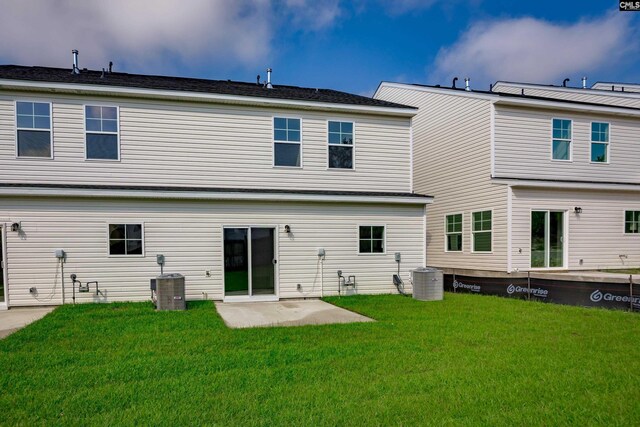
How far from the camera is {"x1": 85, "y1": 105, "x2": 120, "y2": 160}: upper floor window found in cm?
994

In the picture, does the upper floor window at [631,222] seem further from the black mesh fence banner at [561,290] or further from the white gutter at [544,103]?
the black mesh fence banner at [561,290]

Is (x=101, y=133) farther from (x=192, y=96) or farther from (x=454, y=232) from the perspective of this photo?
(x=454, y=232)

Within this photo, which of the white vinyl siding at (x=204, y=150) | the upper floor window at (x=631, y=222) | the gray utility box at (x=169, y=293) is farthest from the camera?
the upper floor window at (x=631, y=222)

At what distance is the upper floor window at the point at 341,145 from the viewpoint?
11.5m

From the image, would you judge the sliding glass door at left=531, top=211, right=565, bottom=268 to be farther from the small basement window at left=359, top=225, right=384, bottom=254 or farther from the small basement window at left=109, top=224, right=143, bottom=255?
the small basement window at left=109, top=224, right=143, bottom=255

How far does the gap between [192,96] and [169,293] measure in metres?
5.06

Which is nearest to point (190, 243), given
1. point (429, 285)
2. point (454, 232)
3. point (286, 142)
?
point (286, 142)

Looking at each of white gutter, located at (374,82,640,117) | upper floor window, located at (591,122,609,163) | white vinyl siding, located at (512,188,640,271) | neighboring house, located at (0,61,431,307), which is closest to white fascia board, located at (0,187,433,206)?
neighboring house, located at (0,61,431,307)

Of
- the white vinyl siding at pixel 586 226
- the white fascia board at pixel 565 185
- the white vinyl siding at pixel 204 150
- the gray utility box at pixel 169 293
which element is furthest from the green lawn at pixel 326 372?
the white fascia board at pixel 565 185

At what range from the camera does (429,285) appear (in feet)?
34.4

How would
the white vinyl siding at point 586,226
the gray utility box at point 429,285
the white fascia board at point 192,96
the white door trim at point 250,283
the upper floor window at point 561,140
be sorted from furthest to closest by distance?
1. the upper floor window at point 561,140
2. the white vinyl siding at point 586,226
3. the gray utility box at point 429,285
4. the white door trim at point 250,283
5. the white fascia board at point 192,96

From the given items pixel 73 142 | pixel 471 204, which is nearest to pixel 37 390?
pixel 73 142

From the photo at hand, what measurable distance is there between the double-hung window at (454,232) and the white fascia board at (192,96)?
16.0 feet

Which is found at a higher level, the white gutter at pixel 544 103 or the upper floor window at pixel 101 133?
the white gutter at pixel 544 103
